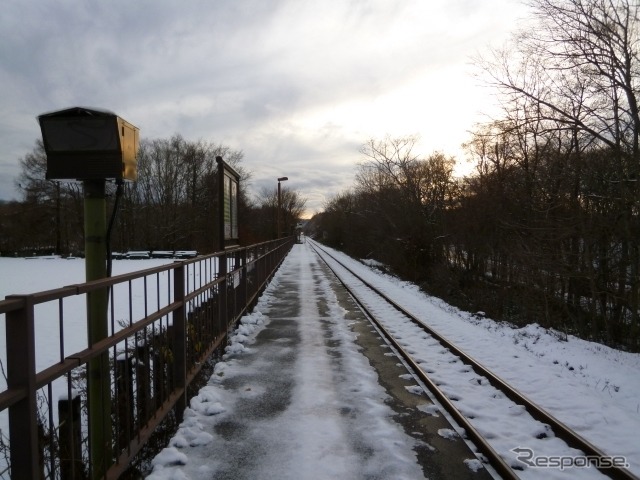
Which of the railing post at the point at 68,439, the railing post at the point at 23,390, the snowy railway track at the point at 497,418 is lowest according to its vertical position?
the snowy railway track at the point at 497,418

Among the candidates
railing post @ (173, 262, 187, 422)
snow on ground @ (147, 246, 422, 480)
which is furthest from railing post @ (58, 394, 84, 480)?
railing post @ (173, 262, 187, 422)

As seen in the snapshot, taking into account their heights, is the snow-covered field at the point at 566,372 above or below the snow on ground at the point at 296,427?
below

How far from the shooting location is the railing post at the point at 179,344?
15.5 feet

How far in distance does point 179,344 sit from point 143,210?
2127 inches

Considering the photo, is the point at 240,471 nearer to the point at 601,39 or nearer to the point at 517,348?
the point at 517,348

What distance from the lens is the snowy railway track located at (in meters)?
3.78

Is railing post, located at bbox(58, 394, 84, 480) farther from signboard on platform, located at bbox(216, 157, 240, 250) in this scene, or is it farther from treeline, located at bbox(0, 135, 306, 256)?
treeline, located at bbox(0, 135, 306, 256)

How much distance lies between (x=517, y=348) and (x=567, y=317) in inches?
251

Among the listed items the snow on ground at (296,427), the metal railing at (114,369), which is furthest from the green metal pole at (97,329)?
the snow on ground at (296,427)

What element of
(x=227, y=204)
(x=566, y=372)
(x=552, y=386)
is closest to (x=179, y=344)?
(x=227, y=204)

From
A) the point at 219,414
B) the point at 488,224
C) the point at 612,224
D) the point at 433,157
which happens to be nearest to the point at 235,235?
the point at 219,414

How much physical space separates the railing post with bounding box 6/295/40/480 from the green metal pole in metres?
0.79

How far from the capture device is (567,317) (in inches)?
529

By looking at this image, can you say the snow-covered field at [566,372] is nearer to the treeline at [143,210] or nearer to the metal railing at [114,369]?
the metal railing at [114,369]
